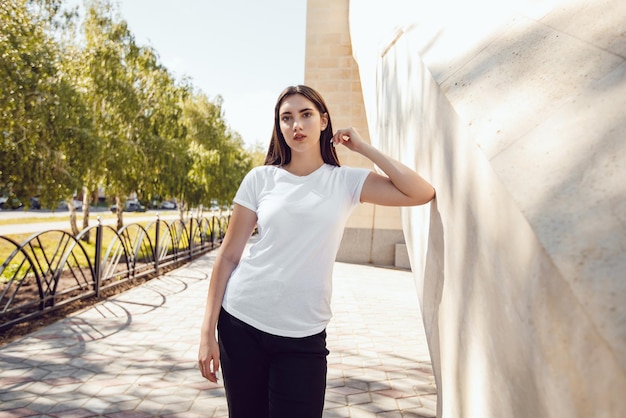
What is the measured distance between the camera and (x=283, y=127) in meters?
2.05

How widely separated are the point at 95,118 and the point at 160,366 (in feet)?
33.6

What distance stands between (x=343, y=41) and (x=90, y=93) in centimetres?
710

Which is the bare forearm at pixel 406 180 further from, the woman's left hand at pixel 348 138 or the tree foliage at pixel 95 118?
the tree foliage at pixel 95 118


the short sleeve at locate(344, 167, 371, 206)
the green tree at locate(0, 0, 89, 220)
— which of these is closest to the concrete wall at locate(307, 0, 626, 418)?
the short sleeve at locate(344, 167, 371, 206)

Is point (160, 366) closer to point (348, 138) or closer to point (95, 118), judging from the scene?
point (348, 138)

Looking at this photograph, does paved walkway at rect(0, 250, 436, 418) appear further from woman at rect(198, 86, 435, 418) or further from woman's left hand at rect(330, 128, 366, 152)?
woman's left hand at rect(330, 128, 366, 152)

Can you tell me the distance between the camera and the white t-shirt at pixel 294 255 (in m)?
1.82

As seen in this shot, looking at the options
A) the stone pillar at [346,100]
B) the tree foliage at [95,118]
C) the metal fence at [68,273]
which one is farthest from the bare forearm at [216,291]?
the stone pillar at [346,100]

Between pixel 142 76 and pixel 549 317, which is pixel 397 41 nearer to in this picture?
pixel 549 317

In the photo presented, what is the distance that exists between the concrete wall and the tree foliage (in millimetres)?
7516

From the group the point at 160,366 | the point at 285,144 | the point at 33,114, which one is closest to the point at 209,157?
the point at 33,114

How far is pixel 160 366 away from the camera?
4.59 m

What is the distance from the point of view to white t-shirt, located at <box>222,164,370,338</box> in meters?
1.82

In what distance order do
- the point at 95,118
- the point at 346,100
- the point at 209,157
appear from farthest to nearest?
the point at 209,157, the point at 95,118, the point at 346,100
